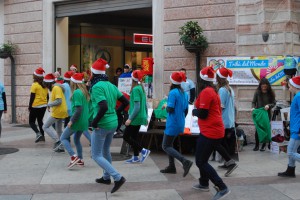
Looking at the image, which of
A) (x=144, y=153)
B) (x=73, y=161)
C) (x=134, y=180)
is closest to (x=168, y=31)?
(x=144, y=153)

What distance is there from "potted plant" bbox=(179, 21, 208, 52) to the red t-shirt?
5.92m

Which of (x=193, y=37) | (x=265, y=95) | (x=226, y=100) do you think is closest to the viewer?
(x=226, y=100)

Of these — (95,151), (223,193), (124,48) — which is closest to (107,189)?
(95,151)

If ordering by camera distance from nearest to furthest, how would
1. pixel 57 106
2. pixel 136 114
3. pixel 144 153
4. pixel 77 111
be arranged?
pixel 77 111
pixel 136 114
pixel 144 153
pixel 57 106

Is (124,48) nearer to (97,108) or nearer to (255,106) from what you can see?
(255,106)

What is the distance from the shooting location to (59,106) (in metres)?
9.45

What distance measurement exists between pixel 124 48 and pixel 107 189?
1385 cm

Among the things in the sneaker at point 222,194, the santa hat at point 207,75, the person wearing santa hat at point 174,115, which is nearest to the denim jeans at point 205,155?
the sneaker at point 222,194

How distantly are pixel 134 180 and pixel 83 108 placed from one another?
5.33ft

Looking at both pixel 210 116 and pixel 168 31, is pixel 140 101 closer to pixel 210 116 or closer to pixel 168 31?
pixel 210 116

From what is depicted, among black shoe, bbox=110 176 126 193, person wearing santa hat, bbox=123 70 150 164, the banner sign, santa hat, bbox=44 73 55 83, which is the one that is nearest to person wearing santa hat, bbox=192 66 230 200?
black shoe, bbox=110 176 126 193

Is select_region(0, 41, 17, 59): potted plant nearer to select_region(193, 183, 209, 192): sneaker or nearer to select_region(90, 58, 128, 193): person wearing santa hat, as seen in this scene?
select_region(90, 58, 128, 193): person wearing santa hat

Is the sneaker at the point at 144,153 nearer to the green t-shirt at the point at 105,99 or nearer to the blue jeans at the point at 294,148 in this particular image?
the green t-shirt at the point at 105,99

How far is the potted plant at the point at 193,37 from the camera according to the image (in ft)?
38.2
